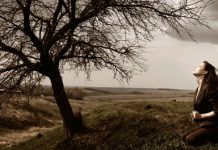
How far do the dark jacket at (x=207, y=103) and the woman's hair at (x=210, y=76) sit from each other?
0.15 m

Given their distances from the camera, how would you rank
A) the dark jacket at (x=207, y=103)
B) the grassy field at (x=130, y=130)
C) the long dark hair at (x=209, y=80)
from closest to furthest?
the dark jacket at (x=207, y=103) < the long dark hair at (x=209, y=80) < the grassy field at (x=130, y=130)

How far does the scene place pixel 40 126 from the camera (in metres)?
40.7

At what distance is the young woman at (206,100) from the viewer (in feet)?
40.0

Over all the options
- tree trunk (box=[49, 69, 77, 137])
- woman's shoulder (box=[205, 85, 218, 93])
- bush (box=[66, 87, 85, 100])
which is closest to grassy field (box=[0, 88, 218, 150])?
tree trunk (box=[49, 69, 77, 137])

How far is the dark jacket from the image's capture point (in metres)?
12.1

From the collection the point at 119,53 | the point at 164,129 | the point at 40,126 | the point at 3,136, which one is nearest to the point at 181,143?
the point at 164,129

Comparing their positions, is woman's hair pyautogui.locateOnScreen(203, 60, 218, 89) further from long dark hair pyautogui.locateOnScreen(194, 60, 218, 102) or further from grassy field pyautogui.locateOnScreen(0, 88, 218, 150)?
grassy field pyautogui.locateOnScreen(0, 88, 218, 150)

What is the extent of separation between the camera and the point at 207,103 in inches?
487

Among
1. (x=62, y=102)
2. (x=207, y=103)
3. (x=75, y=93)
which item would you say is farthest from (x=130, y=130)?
(x=75, y=93)

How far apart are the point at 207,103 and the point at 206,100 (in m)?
0.10

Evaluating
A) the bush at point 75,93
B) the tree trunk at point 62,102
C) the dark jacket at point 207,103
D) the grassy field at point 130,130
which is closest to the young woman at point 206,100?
the dark jacket at point 207,103

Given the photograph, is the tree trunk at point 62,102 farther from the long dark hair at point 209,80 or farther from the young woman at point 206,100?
the long dark hair at point 209,80

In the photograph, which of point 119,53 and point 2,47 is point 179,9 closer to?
point 119,53

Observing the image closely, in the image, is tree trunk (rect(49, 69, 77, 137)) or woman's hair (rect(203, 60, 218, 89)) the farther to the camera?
tree trunk (rect(49, 69, 77, 137))
